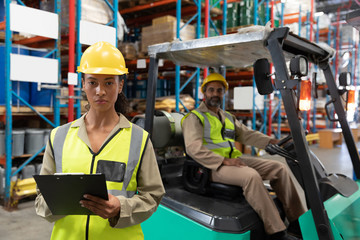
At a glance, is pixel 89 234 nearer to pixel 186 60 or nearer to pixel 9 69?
pixel 186 60

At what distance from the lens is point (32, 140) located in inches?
214

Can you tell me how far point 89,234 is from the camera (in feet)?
5.24

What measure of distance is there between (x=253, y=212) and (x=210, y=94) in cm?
142

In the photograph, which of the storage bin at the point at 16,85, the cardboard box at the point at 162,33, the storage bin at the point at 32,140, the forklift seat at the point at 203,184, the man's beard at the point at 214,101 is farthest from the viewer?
the cardboard box at the point at 162,33

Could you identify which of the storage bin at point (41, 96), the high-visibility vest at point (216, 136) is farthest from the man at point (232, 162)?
the storage bin at point (41, 96)

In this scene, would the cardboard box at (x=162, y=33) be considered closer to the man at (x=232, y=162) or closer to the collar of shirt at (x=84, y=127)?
the man at (x=232, y=162)

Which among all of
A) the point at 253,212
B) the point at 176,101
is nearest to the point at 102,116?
the point at 253,212

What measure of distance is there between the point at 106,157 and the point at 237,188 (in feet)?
5.97

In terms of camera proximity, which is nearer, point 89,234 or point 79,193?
point 79,193

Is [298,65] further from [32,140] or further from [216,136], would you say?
[32,140]

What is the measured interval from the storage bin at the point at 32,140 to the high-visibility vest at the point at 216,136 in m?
3.03

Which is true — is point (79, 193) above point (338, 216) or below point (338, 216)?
above

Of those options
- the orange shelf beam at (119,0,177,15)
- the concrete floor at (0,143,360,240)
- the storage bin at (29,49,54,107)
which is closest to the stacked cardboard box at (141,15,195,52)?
the orange shelf beam at (119,0,177,15)

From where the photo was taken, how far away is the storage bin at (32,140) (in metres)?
5.42
